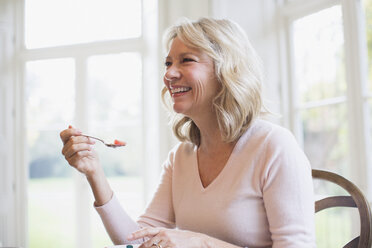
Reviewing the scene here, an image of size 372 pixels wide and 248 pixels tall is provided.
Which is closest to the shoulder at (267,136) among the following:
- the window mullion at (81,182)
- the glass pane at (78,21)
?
the glass pane at (78,21)

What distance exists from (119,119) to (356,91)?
2.11 m

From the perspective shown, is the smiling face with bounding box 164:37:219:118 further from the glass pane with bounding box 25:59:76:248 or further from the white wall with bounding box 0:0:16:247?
the white wall with bounding box 0:0:16:247

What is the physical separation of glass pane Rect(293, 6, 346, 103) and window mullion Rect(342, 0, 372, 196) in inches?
4.5

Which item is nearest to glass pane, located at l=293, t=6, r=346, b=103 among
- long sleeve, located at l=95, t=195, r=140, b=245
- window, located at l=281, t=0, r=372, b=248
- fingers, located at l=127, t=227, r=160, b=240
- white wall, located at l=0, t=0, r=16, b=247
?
window, located at l=281, t=0, r=372, b=248

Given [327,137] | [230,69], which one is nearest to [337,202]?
[230,69]

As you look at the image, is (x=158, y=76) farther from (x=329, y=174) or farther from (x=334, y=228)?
(x=329, y=174)

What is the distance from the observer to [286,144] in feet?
3.63

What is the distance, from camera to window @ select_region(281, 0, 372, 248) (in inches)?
76.0

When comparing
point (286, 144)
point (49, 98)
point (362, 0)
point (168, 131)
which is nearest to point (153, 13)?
point (168, 131)

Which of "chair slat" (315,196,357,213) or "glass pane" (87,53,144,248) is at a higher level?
"glass pane" (87,53,144,248)

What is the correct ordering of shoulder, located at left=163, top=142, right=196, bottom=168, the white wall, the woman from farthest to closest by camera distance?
the white wall
shoulder, located at left=163, top=142, right=196, bottom=168
the woman

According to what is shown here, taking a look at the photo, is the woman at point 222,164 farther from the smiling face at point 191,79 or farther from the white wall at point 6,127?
the white wall at point 6,127

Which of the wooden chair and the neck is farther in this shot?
the neck

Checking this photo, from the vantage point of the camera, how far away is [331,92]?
2172 mm
